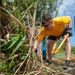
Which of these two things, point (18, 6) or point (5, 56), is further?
point (18, 6)

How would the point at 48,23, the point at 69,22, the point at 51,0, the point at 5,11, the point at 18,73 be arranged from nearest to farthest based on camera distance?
1. the point at 18,73
2. the point at 5,11
3. the point at 48,23
4. the point at 69,22
5. the point at 51,0

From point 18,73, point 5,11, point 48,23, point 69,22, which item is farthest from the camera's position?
point 69,22


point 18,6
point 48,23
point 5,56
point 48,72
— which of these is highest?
point 18,6

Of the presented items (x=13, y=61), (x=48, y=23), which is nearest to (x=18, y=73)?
(x=13, y=61)

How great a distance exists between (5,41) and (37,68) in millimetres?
760

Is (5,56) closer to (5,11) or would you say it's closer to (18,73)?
(18,73)

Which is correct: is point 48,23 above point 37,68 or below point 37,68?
above

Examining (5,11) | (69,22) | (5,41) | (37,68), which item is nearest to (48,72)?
(37,68)

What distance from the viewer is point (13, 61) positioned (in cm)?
532

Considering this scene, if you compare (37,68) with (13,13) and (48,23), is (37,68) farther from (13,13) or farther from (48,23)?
(48,23)

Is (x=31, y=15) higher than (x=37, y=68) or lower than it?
higher

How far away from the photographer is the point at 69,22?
24.9 ft

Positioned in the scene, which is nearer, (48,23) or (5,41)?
(5,41)

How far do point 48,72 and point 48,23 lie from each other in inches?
69.1
